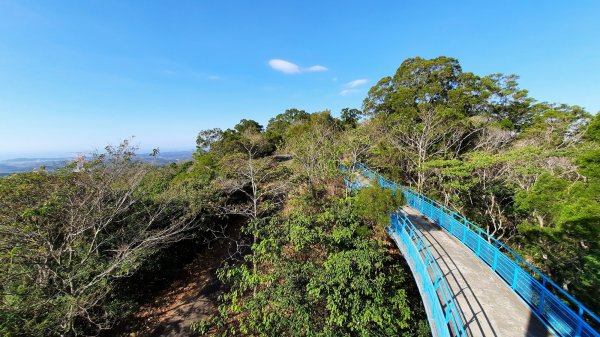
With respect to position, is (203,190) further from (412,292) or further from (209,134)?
(209,134)

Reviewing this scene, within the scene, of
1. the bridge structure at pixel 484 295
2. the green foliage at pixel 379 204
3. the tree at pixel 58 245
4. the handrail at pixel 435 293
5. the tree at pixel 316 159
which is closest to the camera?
the handrail at pixel 435 293

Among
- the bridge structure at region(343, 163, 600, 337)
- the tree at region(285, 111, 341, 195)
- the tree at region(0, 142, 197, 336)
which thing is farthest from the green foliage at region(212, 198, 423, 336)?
the tree at region(285, 111, 341, 195)

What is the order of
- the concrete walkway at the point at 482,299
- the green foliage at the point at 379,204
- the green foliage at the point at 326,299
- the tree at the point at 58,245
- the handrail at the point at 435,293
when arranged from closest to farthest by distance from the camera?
the handrail at the point at 435,293
the concrete walkway at the point at 482,299
the green foliage at the point at 326,299
the tree at the point at 58,245
the green foliage at the point at 379,204

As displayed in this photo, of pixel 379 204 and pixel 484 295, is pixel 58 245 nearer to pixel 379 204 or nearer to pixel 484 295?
pixel 379 204

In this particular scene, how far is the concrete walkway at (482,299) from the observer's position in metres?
5.11

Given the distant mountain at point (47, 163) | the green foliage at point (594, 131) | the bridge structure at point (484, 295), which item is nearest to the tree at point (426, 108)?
the green foliage at point (594, 131)

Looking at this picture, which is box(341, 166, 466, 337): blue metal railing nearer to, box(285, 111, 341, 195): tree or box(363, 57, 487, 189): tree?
box(285, 111, 341, 195): tree

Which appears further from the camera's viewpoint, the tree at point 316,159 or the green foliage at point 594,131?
the tree at point 316,159

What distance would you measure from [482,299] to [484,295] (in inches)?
8.2

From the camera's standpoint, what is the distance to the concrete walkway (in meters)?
5.11

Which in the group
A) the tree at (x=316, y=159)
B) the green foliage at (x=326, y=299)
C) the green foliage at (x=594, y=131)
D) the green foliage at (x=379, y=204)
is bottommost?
the green foliage at (x=326, y=299)

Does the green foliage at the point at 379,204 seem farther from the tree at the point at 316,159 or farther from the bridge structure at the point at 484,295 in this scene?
the tree at the point at 316,159

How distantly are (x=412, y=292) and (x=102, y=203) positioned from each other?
1271cm

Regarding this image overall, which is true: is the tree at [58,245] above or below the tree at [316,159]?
below
